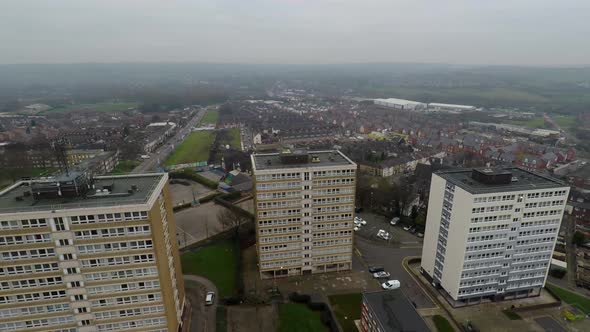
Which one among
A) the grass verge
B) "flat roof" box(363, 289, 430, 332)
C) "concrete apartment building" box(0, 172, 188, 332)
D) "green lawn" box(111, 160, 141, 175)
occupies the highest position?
"concrete apartment building" box(0, 172, 188, 332)

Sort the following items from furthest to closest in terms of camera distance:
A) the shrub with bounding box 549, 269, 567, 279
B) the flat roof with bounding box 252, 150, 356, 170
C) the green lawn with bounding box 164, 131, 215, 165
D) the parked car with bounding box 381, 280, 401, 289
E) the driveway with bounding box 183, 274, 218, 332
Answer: the green lawn with bounding box 164, 131, 215, 165 < the shrub with bounding box 549, 269, 567, 279 < the parked car with bounding box 381, 280, 401, 289 < the flat roof with bounding box 252, 150, 356, 170 < the driveway with bounding box 183, 274, 218, 332

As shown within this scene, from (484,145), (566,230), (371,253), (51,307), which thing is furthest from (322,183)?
(484,145)

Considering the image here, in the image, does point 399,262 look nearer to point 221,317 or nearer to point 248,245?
point 248,245

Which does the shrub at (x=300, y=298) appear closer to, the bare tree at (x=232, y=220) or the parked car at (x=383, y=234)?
the bare tree at (x=232, y=220)

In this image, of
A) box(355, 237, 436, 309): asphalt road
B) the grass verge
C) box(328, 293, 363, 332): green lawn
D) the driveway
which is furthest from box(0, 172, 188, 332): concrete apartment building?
the grass verge

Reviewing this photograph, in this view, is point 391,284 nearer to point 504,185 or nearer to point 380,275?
point 380,275

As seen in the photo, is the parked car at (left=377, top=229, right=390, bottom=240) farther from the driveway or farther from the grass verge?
the driveway
